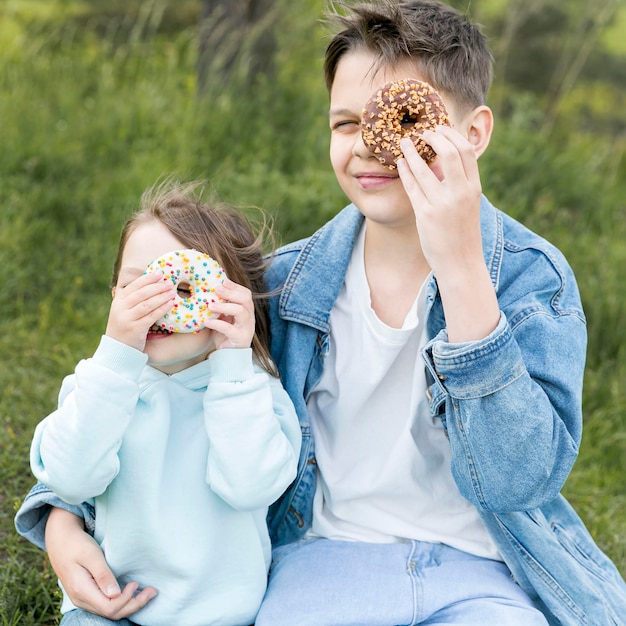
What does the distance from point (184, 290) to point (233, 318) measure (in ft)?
0.43

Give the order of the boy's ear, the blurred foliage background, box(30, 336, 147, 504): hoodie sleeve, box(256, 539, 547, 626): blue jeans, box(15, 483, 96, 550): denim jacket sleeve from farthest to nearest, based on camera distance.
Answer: the blurred foliage background < the boy's ear < box(15, 483, 96, 550): denim jacket sleeve < box(256, 539, 547, 626): blue jeans < box(30, 336, 147, 504): hoodie sleeve

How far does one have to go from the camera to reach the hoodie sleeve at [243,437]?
1902 mm

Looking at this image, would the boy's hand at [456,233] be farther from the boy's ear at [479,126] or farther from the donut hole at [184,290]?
the donut hole at [184,290]

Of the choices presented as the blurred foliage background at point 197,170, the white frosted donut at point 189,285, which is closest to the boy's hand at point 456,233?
the white frosted donut at point 189,285

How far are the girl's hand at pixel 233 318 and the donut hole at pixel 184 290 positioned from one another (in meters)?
0.07

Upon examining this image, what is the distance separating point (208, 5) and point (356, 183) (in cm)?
313

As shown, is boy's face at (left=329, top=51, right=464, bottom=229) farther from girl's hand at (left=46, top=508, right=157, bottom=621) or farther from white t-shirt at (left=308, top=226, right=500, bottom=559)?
girl's hand at (left=46, top=508, right=157, bottom=621)

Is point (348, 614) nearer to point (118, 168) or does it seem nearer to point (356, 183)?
point (356, 183)

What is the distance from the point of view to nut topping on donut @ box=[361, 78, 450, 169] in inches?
77.9

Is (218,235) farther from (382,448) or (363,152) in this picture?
(382,448)

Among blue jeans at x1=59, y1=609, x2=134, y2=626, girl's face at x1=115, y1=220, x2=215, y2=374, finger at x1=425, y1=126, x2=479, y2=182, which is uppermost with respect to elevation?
finger at x1=425, y1=126, x2=479, y2=182

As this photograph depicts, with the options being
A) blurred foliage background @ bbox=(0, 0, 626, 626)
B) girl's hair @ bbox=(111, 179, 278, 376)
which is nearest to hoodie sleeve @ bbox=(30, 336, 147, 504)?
girl's hair @ bbox=(111, 179, 278, 376)

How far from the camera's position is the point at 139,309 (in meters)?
1.91

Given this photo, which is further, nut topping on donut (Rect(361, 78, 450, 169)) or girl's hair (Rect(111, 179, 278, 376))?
girl's hair (Rect(111, 179, 278, 376))
